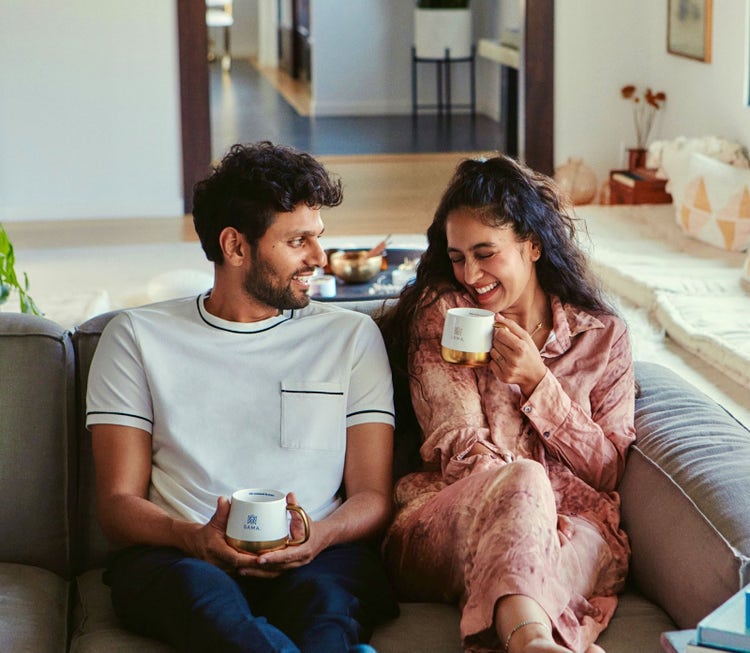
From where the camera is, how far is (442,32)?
432 inches

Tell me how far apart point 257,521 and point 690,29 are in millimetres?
5363

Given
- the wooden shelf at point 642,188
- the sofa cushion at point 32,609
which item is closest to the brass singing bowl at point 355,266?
the sofa cushion at point 32,609

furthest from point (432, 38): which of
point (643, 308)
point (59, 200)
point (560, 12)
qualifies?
point (643, 308)

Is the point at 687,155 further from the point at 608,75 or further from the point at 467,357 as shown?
the point at 467,357

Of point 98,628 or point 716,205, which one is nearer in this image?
point 98,628

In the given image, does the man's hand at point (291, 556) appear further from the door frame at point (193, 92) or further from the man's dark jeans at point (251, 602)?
the door frame at point (193, 92)

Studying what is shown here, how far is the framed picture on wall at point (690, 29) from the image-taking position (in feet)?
20.4

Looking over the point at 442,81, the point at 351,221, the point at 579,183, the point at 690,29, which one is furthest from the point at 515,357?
the point at 442,81

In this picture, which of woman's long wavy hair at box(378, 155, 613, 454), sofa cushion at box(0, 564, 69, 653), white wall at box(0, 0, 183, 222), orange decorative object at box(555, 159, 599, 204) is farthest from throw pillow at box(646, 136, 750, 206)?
sofa cushion at box(0, 564, 69, 653)

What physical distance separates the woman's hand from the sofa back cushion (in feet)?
2.47

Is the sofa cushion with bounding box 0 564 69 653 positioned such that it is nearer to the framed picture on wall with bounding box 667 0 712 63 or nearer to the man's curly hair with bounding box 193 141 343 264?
the man's curly hair with bounding box 193 141 343 264

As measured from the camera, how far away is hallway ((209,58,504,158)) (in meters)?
9.20

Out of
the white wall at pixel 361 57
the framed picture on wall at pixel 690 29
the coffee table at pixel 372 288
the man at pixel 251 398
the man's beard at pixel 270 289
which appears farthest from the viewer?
the white wall at pixel 361 57

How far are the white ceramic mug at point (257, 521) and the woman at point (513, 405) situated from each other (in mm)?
296
